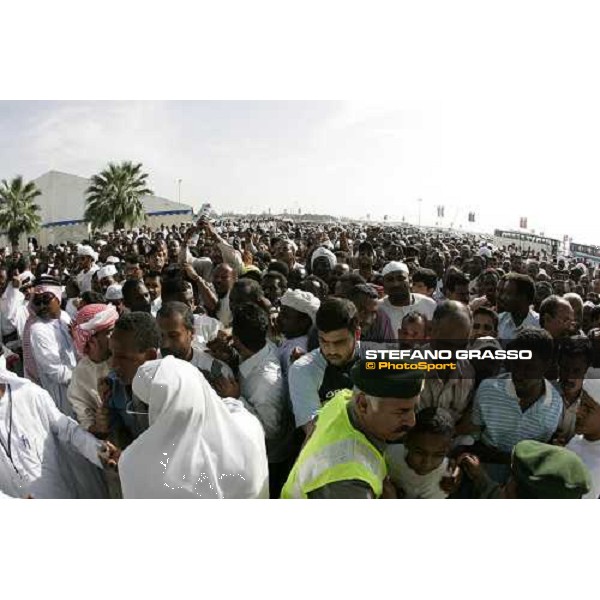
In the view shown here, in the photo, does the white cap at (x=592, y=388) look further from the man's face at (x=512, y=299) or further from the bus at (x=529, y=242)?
the bus at (x=529, y=242)

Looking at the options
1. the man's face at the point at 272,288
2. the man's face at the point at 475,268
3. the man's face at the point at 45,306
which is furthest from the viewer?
the man's face at the point at 475,268

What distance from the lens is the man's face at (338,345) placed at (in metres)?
2.43

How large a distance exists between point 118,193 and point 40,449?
1.74 m

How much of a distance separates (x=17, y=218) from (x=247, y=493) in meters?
4.93

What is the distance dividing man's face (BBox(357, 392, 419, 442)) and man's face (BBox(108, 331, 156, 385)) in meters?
1.02

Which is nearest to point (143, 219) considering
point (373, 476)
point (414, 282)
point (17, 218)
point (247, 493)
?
point (17, 218)

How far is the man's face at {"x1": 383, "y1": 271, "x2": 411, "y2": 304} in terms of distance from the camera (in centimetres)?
363

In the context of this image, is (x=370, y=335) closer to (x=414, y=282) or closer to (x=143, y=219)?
(x=414, y=282)

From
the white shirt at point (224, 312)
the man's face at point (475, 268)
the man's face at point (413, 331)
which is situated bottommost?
the white shirt at point (224, 312)

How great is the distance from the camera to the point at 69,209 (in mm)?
4480

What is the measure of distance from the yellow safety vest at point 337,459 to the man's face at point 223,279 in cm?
264

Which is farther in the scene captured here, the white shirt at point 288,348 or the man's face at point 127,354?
the white shirt at point 288,348

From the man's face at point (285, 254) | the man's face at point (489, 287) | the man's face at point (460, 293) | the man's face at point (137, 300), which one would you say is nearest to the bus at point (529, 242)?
the man's face at point (285, 254)

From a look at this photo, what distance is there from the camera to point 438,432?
2074 mm
